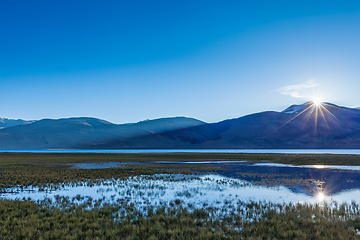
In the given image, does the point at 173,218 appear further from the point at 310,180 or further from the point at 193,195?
the point at 310,180

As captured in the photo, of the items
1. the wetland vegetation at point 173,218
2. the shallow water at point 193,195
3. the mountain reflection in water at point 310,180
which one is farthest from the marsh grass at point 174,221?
the mountain reflection in water at point 310,180

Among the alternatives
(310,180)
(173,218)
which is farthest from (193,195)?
(310,180)

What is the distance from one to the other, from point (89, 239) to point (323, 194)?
58.4 ft

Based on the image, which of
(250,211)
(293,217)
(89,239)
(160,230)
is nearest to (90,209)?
(89,239)

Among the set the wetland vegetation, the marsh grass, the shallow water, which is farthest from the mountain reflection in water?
the marsh grass

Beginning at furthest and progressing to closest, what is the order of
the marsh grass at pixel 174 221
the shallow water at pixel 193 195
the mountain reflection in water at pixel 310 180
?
1. the mountain reflection in water at pixel 310 180
2. the shallow water at pixel 193 195
3. the marsh grass at pixel 174 221

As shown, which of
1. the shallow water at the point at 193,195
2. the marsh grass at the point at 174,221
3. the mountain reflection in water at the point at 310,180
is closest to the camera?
the marsh grass at the point at 174,221

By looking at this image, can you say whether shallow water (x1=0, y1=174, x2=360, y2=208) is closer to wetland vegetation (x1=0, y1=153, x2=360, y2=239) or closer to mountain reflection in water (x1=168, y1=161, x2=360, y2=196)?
wetland vegetation (x1=0, y1=153, x2=360, y2=239)

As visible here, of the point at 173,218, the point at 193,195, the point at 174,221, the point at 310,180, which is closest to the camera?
the point at 174,221

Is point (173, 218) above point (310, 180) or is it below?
above

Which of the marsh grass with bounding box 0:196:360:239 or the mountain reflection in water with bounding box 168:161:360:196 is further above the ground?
the marsh grass with bounding box 0:196:360:239

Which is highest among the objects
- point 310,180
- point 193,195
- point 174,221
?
point 174,221

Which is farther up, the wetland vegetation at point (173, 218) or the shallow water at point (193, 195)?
the wetland vegetation at point (173, 218)

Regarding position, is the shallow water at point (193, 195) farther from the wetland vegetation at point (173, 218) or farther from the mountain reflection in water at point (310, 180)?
the mountain reflection in water at point (310, 180)
